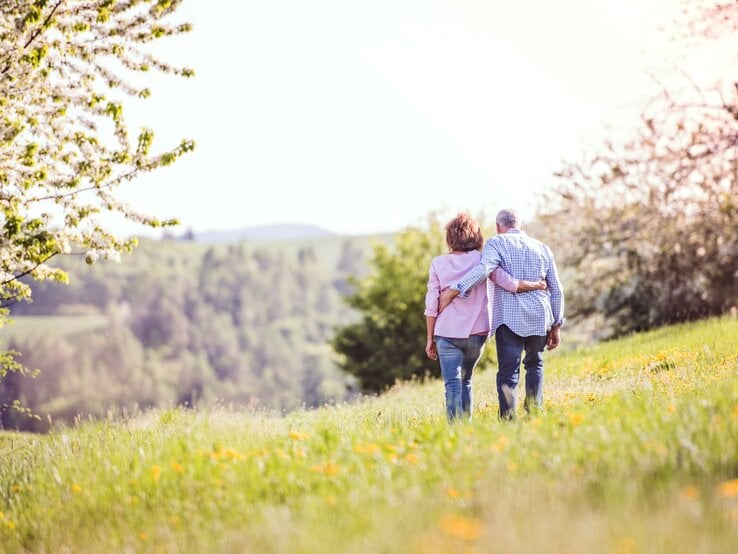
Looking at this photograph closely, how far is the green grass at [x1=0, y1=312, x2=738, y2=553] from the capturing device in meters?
3.89

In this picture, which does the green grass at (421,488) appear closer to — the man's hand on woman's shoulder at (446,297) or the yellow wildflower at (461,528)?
the yellow wildflower at (461,528)

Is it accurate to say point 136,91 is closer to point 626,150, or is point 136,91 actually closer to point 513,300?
point 513,300

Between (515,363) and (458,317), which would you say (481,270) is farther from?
(515,363)

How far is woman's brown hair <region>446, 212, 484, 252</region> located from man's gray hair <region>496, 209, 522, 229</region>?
9.7 inches

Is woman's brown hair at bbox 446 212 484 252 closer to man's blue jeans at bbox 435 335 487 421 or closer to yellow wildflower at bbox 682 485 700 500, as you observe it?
man's blue jeans at bbox 435 335 487 421

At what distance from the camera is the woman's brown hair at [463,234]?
7820 millimetres

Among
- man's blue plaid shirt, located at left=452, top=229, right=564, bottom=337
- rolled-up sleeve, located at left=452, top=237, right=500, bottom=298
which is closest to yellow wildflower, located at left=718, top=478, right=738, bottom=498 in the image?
man's blue plaid shirt, located at left=452, top=229, right=564, bottom=337

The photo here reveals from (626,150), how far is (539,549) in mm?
20168

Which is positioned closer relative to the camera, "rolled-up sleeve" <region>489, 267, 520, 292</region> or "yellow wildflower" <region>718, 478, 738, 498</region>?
"yellow wildflower" <region>718, 478, 738, 498</region>

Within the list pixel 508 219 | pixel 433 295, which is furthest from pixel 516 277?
pixel 433 295

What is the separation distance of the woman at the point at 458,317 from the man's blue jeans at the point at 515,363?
0.87 ft

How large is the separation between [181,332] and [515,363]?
126 m

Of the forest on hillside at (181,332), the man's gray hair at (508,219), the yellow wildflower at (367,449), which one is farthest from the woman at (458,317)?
the forest on hillside at (181,332)

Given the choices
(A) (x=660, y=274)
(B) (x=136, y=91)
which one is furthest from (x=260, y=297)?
(B) (x=136, y=91)
